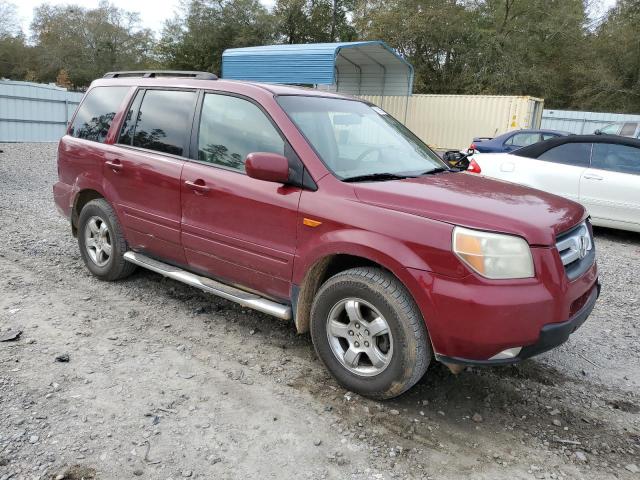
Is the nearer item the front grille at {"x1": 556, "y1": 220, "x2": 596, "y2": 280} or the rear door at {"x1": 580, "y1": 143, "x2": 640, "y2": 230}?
the front grille at {"x1": 556, "y1": 220, "x2": 596, "y2": 280}

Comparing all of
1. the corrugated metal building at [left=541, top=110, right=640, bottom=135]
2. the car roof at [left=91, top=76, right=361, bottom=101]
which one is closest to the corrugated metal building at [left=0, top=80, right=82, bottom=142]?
the car roof at [left=91, top=76, right=361, bottom=101]

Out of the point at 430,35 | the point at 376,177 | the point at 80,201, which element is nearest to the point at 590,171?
the point at 376,177

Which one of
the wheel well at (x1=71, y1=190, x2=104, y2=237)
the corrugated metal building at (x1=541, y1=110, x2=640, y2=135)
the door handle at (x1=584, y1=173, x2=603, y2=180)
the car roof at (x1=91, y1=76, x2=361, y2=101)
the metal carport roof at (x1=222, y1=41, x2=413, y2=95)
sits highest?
the metal carport roof at (x1=222, y1=41, x2=413, y2=95)

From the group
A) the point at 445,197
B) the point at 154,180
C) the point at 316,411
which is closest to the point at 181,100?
the point at 154,180

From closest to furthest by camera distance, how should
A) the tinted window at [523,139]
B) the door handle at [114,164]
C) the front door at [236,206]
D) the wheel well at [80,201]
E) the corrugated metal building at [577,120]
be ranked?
1. the front door at [236,206]
2. the door handle at [114,164]
3. the wheel well at [80,201]
4. the tinted window at [523,139]
5. the corrugated metal building at [577,120]

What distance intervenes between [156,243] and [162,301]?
0.59 meters

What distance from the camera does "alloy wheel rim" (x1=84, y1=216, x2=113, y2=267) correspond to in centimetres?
488

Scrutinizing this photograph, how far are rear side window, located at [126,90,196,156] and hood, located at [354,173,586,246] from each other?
1665mm

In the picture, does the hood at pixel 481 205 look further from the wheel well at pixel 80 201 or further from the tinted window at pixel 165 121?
the wheel well at pixel 80 201

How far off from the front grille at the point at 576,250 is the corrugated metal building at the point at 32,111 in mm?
19754

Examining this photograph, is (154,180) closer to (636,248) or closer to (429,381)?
(429,381)

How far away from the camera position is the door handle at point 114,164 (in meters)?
4.52

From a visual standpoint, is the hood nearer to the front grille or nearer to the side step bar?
the front grille

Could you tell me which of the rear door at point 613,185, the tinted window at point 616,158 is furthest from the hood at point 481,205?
the tinted window at point 616,158
